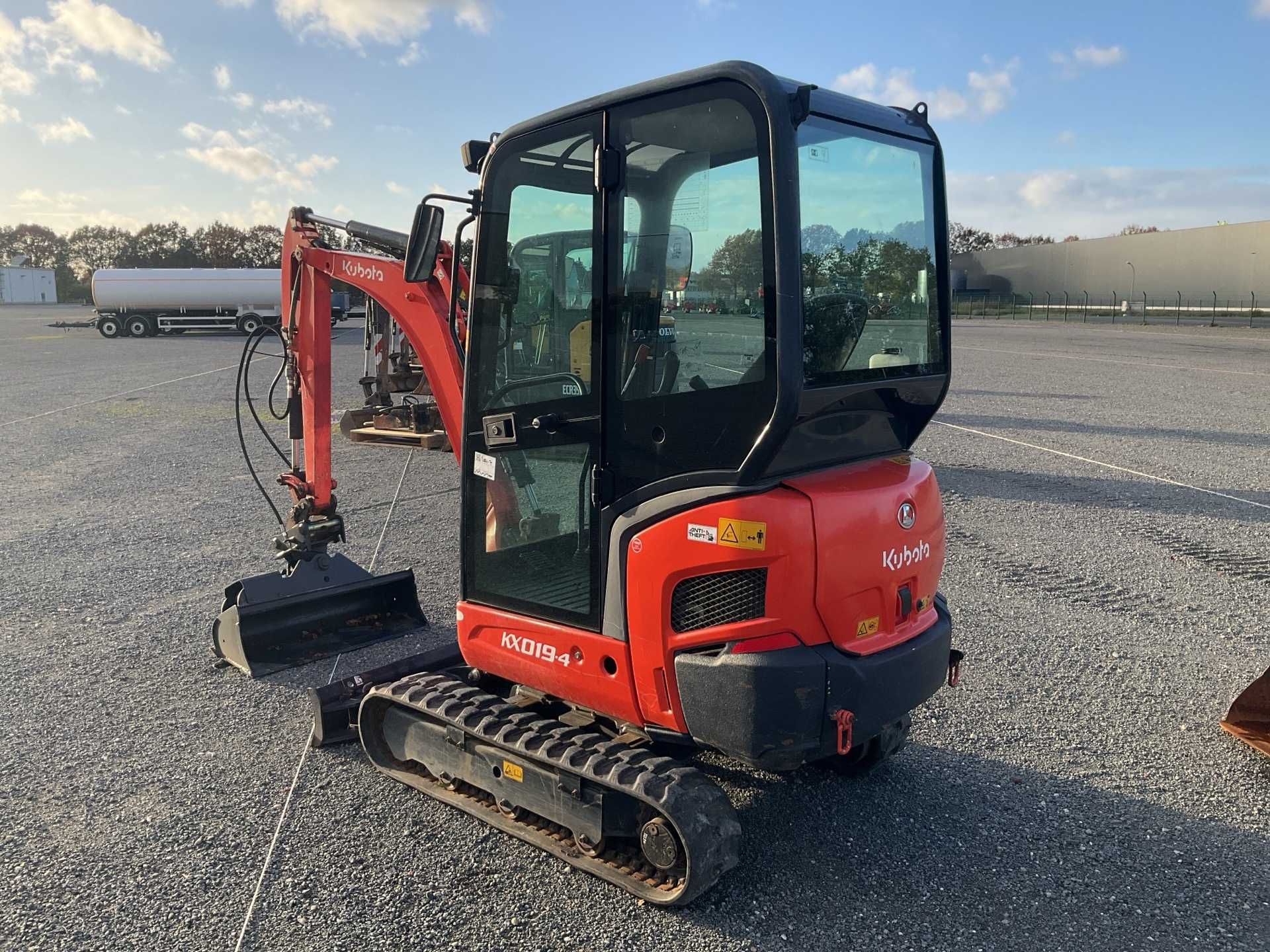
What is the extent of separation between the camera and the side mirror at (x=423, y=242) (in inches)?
156

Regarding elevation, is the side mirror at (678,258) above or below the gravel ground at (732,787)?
above

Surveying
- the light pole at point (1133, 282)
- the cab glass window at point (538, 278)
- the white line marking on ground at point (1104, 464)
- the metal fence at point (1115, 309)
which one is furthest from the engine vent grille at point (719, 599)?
the light pole at point (1133, 282)

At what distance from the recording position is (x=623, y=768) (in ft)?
10.8

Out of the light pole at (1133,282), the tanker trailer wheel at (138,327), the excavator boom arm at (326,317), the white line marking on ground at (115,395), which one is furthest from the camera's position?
the light pole at (1133,282)

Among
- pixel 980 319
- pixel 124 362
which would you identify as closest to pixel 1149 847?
pixel 124 362

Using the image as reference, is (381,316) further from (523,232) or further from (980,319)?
(980,319)

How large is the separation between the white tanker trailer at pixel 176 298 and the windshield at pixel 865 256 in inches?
1450

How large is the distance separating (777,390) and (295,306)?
3.75 metres

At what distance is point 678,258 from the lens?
331 centimetres

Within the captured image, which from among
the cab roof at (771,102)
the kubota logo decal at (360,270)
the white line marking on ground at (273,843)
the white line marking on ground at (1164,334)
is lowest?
the white line marking on ground at (273,843)

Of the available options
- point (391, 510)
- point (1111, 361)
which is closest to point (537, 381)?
point (391, 510)

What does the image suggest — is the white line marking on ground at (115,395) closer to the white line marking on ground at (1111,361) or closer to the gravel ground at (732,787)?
the gravel ground at (732,787)

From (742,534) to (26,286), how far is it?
100.0 meters

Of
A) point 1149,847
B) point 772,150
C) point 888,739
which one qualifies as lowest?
point 1149,847
